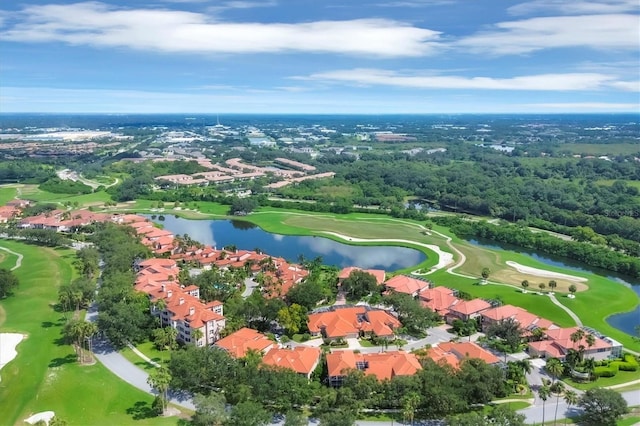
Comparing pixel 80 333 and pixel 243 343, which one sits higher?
pixel 80 333

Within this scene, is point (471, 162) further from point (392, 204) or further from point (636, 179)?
point (392, 204)

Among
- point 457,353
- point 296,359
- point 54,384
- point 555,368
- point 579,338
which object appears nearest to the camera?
point 555,368

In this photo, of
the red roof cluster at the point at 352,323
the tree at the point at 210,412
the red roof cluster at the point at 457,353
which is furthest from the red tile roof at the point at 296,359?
the red roof cluster at the point at 457,353

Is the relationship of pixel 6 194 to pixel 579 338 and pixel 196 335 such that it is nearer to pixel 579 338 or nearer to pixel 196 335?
pixel 196 335

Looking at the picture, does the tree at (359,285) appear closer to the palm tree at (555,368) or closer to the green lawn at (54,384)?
the palm tree at (555,368)

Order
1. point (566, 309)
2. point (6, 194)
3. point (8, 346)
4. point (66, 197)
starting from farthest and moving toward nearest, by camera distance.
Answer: point (6, 194), point (66, 197), point (566, 309), point (8, 346)

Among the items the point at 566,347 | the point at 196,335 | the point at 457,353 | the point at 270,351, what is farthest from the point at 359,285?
the point at 566,347
